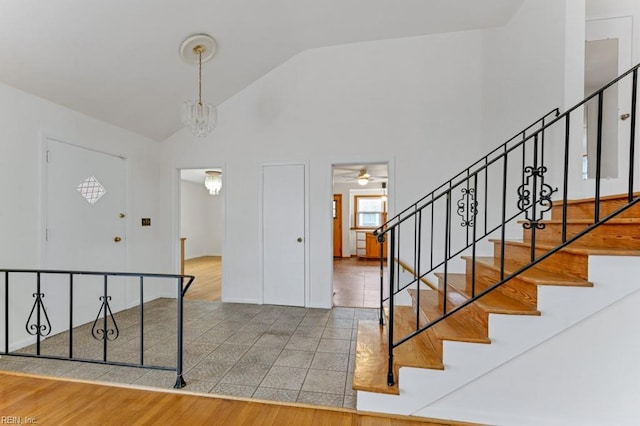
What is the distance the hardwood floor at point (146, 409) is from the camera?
1678 millimetres

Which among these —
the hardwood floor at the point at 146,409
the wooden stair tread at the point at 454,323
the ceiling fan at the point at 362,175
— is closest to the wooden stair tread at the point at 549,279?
the wooden stair tread at the point at 454,323

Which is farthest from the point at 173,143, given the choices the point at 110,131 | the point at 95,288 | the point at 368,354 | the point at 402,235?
the point at 368,354

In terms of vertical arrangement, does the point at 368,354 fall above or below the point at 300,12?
below

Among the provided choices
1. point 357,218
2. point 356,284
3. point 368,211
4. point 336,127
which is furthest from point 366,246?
point 336,127

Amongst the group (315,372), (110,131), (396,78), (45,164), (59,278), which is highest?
(396,78)

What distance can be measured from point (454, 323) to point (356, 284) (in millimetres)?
3410

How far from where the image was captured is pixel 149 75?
3125mm

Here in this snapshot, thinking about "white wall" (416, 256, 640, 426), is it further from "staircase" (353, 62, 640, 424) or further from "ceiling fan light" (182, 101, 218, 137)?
"ceiling fan light" (182, 101, 218, 137)

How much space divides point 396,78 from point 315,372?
3.40 m

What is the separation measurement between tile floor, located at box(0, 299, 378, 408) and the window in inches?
218

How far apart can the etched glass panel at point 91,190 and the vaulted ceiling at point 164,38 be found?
0.77 m

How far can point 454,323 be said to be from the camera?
1.91 meters

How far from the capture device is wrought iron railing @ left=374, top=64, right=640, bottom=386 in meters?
1.56

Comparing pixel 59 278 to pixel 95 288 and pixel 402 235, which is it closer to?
pixel 95 288
